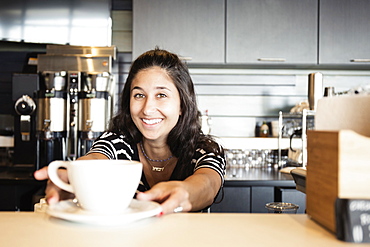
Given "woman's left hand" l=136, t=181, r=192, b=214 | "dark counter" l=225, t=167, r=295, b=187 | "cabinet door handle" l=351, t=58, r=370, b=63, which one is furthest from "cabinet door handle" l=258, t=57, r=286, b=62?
"woman's left hand" l=136, t=181, r=192, b=214

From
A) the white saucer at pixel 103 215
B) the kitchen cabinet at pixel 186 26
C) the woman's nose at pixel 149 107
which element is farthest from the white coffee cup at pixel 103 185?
the kitchen cabinet at pixel 186 26

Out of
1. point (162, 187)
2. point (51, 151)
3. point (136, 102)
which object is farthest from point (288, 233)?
point (51, 151)

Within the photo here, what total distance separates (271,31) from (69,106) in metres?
1.41

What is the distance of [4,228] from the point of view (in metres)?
0.58

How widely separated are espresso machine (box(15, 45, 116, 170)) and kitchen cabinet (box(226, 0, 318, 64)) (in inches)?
34.4

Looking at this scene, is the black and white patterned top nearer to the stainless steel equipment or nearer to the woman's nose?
the woman's nose

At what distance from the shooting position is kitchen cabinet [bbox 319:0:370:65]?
9.45ft

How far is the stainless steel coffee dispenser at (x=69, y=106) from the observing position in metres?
2.44

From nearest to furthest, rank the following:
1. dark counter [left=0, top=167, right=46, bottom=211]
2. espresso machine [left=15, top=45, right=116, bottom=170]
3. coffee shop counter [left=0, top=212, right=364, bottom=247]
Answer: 1. coffee shop counter [left=0, top=212, right=364, bottom=247]
2. dark counter [left=0, top=167, right=46, bottom=211]
3. espresso machine [left=15, top=45, right=116, bottom=170]

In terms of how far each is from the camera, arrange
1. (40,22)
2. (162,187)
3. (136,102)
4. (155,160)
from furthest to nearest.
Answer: (40,22) < (155,160) < (136,102) < (162,187)

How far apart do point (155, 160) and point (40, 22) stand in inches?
68.9

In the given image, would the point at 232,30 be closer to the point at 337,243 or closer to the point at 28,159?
the point at 28,159

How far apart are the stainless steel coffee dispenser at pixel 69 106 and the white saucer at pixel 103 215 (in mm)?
1854

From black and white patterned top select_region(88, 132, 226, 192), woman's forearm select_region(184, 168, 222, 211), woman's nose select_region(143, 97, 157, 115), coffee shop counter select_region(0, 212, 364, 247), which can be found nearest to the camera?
coffee shop counter select_region(0, 212, 364, 247)
